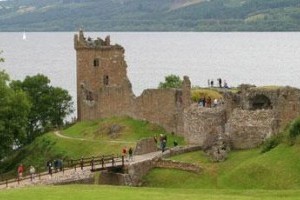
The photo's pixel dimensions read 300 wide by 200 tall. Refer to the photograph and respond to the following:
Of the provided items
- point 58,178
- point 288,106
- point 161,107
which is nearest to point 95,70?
point 161,107

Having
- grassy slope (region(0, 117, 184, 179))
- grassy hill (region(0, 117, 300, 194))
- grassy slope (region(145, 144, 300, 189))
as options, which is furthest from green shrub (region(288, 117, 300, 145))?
grassy slope (region(0, 117, 184, 179))

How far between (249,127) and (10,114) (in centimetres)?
2458

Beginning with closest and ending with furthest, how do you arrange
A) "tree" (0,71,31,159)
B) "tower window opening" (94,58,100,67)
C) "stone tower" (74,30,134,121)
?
"tree" (0,71,31,159), "stone tower" (74,30,134,121), "tower window opening" (94,58,100,67)

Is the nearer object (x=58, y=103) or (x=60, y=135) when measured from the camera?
(x=60, y=135)

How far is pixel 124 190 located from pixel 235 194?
18.1 ft

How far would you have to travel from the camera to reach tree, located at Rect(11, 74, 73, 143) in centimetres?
8269

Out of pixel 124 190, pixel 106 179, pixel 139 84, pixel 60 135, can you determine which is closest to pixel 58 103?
pixel 60 135

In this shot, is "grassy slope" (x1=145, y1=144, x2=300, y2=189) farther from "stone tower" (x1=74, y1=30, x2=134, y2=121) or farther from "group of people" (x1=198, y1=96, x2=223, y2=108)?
"stone tower" (x1=74, y1=30, x2=134, y2=121)

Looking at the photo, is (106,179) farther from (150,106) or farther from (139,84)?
(139,84)

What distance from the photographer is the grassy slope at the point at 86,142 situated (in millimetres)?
64875

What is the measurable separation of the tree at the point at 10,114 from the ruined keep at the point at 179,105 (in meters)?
5.50

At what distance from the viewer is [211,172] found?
5206 cm

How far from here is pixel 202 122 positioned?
60094 mm

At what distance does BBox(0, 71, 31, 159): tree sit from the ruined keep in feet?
18.0
